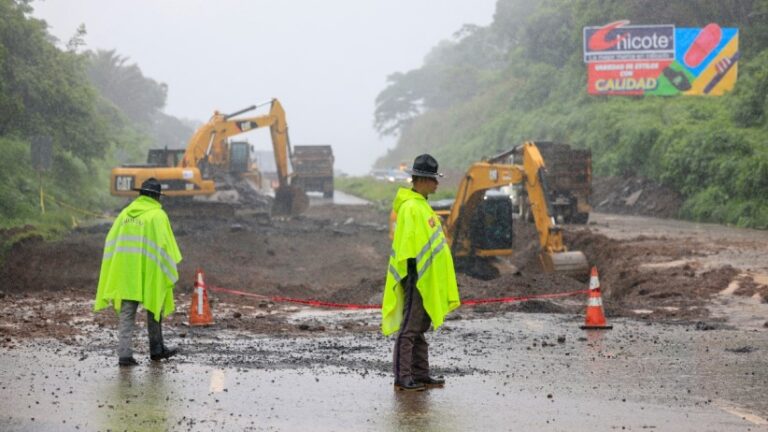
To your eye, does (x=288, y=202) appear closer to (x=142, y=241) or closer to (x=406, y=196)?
(x=142, y=241)

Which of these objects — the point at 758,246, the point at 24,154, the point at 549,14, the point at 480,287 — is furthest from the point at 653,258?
the point at 549,14

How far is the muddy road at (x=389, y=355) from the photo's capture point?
8375 millimetres

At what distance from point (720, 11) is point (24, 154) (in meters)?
34.9

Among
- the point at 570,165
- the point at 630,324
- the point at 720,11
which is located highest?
the point at 720,11

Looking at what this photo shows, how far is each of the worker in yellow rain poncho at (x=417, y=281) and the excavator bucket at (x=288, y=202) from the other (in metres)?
32.4

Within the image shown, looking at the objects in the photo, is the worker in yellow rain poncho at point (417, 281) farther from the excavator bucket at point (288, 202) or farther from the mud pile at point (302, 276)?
the excavator bucket at point (288, 202)

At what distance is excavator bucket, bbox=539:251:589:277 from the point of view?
19844 millimetres

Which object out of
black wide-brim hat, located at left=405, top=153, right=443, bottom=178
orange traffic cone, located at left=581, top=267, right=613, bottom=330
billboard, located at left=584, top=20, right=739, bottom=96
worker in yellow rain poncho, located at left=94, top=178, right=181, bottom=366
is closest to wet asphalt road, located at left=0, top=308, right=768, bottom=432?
orange traffic cone, located at left=581, top=267, right=613, bottom=330

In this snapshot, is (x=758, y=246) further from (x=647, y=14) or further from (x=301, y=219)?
(x=647, y=14)

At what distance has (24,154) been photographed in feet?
125

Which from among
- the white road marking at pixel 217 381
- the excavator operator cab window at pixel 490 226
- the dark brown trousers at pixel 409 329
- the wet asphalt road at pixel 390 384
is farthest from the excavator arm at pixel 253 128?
the dark brown trousers at pixel 409 329

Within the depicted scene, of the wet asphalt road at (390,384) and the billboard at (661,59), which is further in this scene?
the billboard at (661,59)

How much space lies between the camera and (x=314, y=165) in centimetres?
6606

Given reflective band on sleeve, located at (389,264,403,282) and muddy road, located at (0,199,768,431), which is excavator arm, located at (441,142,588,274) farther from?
reflective band on sleeve, located at (389,264,403,282)
